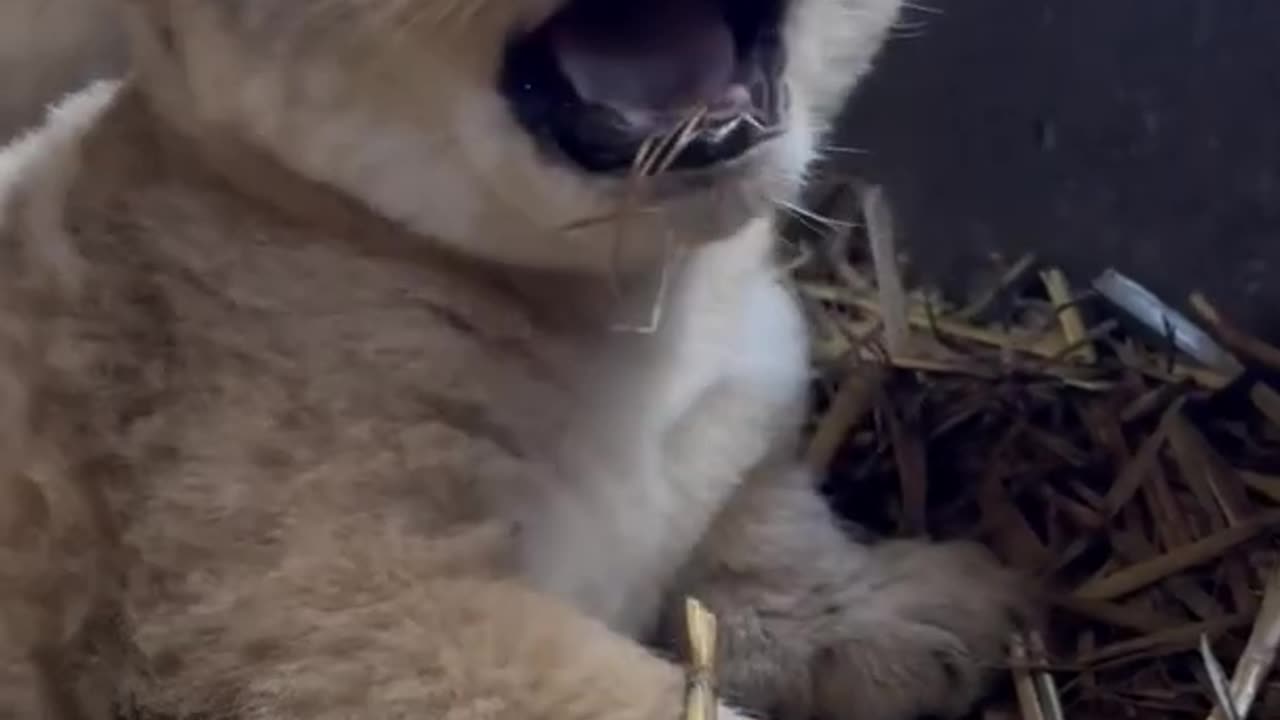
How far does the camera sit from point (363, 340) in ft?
5.19

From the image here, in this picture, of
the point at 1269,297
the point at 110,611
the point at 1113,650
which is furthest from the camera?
the point at 1269,297

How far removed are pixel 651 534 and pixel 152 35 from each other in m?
0.56

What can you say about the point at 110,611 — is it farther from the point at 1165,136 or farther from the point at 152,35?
the point at 1165,136

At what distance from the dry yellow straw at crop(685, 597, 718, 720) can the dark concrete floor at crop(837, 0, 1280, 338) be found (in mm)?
836

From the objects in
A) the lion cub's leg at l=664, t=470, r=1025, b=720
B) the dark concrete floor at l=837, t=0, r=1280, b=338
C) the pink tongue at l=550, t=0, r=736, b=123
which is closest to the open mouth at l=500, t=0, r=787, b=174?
the pink tongue at l=550, t=0, r=736, b=123

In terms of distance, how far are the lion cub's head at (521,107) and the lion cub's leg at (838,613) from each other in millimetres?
450

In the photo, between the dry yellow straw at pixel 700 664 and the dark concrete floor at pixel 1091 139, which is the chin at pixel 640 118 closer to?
the dry yellow straw at pixel 700 664

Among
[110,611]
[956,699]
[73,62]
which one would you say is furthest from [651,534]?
[73,62]

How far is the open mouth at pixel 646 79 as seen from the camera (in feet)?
4.95

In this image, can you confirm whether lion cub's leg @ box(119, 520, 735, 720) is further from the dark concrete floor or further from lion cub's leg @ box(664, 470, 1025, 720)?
the dark concrete floor

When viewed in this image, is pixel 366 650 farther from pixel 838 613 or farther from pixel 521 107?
pixel 838 613

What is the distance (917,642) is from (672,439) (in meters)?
0.29

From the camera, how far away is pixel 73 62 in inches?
90.3

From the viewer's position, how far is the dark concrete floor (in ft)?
7.20
